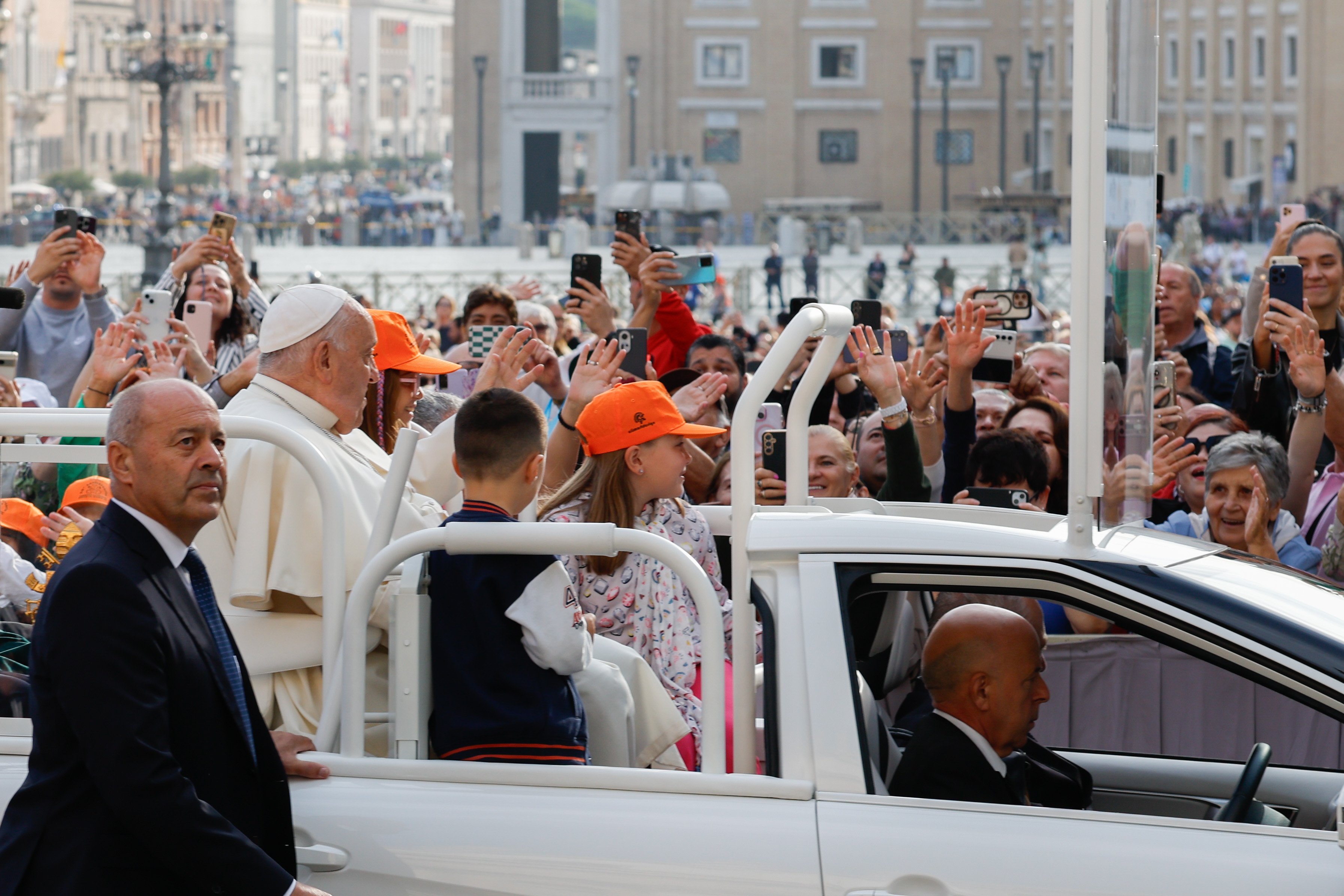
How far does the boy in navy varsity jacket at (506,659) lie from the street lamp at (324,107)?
13717cm

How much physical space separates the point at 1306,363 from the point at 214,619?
392 cm

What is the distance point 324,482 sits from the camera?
3402 millimetres

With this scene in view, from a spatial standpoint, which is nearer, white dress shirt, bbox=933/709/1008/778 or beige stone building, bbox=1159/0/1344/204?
white dress shirt, bbox=933/709/1008/778

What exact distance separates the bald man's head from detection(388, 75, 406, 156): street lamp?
141 meters

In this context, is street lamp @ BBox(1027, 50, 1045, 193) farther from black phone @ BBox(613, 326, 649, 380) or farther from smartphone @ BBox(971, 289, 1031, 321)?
black phone @ BBox(613, 326, 649, 380)

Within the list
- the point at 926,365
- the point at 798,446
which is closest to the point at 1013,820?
the point at 798,446

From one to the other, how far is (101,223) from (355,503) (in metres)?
54.5

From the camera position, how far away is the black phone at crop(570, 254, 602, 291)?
22.8 feet

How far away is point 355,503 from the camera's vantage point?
12.0 feet

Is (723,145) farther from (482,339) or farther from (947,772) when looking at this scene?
(947,772)

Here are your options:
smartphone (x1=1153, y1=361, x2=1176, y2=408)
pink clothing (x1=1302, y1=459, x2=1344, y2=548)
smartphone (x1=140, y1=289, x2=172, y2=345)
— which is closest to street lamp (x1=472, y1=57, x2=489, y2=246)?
smartphone (x1=140, y1=289, x2=172, y2=345)

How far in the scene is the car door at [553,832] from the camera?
9.82ft

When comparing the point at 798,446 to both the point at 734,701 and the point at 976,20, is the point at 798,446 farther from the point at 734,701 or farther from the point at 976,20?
the point at 976,20

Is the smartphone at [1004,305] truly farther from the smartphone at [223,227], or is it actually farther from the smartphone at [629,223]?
the smartphone at [223,227]
